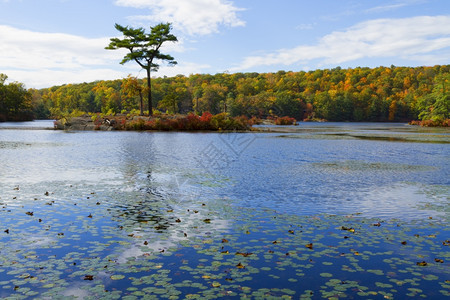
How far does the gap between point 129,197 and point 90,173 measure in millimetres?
7310

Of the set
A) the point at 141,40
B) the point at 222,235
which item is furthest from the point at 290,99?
the point at 222,235

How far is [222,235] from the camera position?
10852mm

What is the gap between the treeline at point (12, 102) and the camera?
11988cm

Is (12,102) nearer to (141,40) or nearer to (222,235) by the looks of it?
(141,40)

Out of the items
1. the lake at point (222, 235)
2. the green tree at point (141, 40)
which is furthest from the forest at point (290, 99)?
the lake at point (222, 235)

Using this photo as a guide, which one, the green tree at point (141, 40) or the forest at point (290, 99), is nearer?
the green tree at point (141, 40)

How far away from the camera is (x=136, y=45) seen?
77.6 meters

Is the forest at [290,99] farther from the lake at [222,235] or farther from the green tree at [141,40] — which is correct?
the lake at [222,235]

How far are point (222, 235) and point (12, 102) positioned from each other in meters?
132

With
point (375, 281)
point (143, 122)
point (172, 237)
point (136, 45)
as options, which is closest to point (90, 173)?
point (172, 237)

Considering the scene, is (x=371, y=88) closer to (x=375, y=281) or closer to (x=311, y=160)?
(x=311, y=160)

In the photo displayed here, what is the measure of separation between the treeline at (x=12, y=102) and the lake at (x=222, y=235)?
11516cm

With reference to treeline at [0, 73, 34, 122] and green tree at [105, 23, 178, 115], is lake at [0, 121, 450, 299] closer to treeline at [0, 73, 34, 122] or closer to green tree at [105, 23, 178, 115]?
green tree at [105, 23, 178, 115]

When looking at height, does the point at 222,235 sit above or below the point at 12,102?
below
